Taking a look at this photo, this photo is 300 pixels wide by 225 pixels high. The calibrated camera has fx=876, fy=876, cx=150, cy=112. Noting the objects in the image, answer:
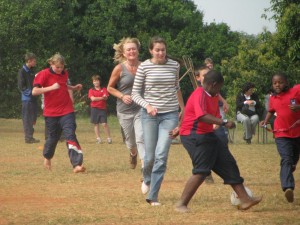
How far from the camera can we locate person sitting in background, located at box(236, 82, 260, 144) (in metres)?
22.3

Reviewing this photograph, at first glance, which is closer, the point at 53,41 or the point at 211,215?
the point at 211,215

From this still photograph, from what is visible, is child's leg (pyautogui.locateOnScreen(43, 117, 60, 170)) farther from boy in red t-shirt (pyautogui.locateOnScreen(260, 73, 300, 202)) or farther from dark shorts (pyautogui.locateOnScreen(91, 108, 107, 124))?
dark shorts (pyautogui.locateOnScreen(91, 108, 107, 124))

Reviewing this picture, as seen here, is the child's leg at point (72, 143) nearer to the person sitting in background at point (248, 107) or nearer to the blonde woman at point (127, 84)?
the blonde woman at point (127, 84)

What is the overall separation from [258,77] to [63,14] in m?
21.4

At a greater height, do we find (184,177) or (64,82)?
(64,82)

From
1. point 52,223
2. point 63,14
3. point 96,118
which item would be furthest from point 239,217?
point 63,14

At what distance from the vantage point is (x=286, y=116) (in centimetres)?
1066

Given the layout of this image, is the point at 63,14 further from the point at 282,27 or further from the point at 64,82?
the point at 64,82

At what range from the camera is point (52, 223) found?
8711 mm

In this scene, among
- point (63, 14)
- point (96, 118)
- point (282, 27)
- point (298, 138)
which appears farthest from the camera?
point (63, 14)

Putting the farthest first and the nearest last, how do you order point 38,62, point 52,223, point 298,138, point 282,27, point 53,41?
point 53,41 → point 38,62 → point 282,27 → point 298,138 → point 52,223

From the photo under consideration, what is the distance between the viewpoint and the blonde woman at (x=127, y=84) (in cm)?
1192

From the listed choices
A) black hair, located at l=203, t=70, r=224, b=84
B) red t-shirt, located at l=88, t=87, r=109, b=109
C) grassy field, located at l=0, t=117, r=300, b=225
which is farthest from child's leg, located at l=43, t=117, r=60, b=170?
red t-shirt, located at l=88, t=87, r=109, b=109

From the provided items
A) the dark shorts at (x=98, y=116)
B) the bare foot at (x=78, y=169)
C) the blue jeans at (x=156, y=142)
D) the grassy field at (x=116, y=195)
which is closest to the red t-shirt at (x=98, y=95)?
the dark shorts at (x=98, y=116)
